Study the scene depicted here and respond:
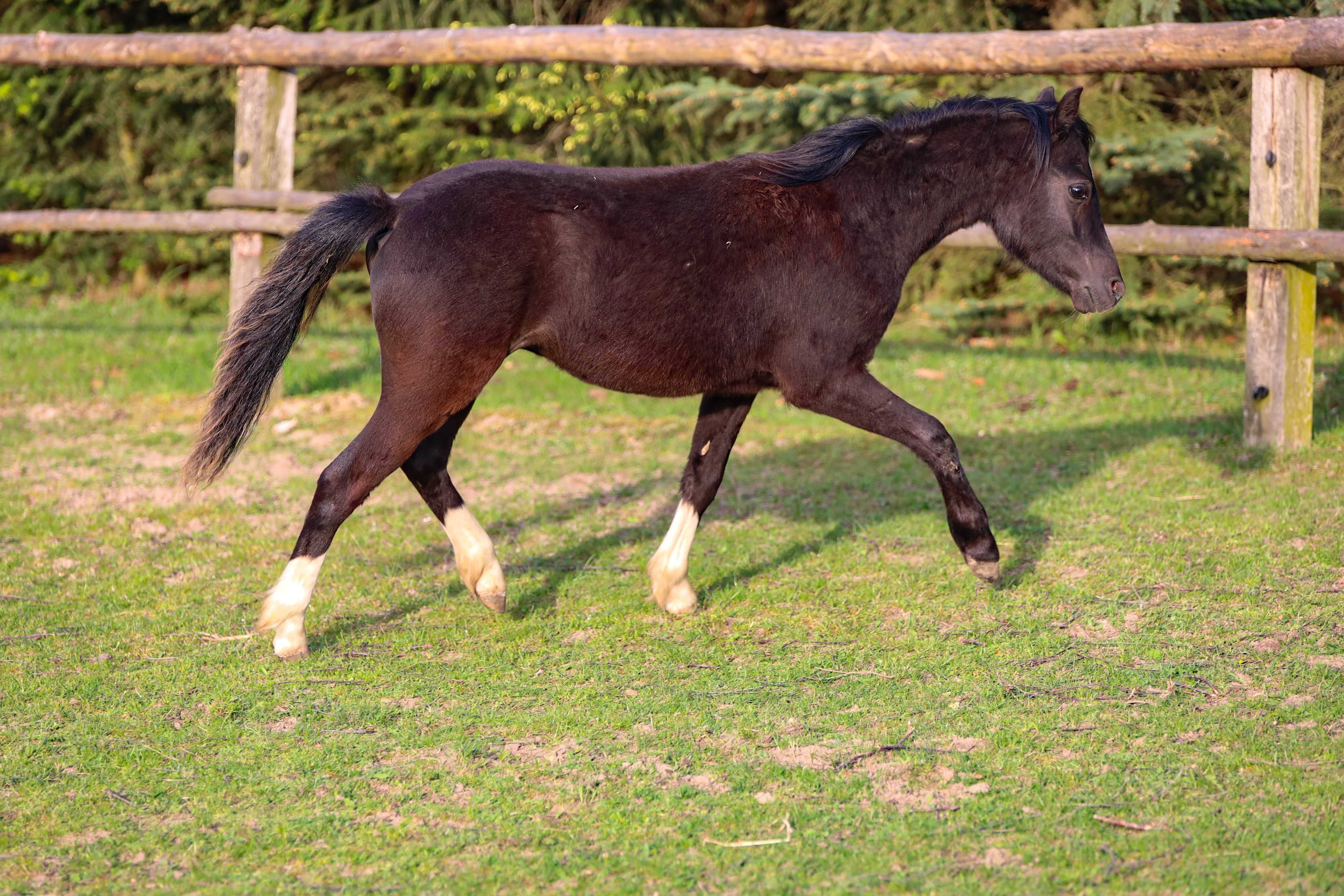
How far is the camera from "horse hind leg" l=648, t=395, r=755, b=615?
16.3 ft

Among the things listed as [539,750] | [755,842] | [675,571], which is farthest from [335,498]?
[755,842]

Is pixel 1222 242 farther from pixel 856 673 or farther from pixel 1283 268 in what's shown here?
pixel 856 673

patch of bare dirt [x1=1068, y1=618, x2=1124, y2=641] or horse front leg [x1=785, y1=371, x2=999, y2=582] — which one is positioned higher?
horse front leg [x1=785, y1=371, x2=999, y2=582]

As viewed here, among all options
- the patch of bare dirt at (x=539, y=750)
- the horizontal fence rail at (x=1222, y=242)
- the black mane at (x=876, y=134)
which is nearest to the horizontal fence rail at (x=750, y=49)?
the horizontal fence rail at (x=1222, y=242)

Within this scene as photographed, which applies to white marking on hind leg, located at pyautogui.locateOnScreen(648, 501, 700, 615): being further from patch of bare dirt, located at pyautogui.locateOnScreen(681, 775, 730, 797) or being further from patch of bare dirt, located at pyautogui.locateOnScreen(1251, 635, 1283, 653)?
patch of bare dirt, located at pyautogui.locateOnScreen(1251, 635, 1283, 653)

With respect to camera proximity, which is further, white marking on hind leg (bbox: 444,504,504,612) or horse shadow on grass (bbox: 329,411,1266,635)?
horse shadow on grass (bbox: 329,411,1266,635)

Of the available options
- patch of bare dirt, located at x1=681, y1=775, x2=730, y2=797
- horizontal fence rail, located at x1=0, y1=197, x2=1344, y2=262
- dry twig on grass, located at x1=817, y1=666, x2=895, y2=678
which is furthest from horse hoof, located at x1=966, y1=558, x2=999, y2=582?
horizontal fence rail, located at x1=0, y1=197, x2=1344, y2=262

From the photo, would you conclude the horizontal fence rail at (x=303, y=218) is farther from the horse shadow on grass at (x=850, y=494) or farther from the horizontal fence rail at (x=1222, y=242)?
the horse shadow on grass at (x=850, y=494)

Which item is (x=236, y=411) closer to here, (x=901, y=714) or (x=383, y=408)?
(x=383, y=408)

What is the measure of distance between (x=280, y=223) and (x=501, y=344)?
4492 millimetres

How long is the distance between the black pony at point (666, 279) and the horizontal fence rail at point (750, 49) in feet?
6.78

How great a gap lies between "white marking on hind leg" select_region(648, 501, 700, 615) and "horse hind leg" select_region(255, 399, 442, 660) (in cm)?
113

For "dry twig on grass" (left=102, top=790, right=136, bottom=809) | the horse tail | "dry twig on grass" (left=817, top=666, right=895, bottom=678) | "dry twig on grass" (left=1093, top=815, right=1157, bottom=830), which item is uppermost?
the horse tail

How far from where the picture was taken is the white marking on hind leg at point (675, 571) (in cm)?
495
